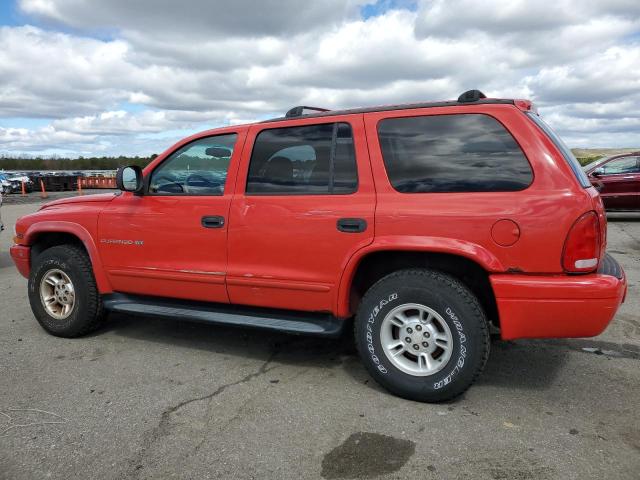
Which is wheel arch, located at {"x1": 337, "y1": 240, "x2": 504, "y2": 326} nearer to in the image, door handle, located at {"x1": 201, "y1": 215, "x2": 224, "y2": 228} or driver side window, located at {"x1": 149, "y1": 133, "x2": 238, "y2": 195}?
door handle, located at {"x1": 201, "y1": 215, "x2": 224, "y2": 228}

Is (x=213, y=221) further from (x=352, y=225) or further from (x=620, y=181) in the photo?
(x=620, y=181)

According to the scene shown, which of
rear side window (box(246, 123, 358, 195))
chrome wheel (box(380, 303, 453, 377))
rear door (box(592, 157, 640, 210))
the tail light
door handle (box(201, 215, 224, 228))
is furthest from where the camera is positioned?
rear door (box(592, 157, 640, 210))

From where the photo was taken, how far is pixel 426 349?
329 centimetres

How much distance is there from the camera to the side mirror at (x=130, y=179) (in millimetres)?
4199

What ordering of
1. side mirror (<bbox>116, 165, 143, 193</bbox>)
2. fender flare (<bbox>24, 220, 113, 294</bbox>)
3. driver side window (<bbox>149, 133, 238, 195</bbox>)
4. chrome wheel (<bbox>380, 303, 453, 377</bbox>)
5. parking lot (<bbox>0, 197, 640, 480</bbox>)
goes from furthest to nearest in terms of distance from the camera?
fender flare (<bbox>24, 220, 113, 294</bbox>)
side mirror (<bbox>116, 165, 143, 193</bbox>)
driver side window (<bbox>149, 133, 238, 195</bbox>)
chrome wheel (<bbox>380, 303, 453, 377</bbox>)
parking lot (<bbox>0, 197, 640, 480</bbox>)

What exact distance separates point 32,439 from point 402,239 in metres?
2.39

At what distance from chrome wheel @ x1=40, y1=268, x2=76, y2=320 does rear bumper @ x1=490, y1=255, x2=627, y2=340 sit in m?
3.56

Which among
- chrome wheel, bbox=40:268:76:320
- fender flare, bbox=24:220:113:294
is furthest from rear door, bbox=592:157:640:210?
chrome wheel, bbox=40:268:76:320

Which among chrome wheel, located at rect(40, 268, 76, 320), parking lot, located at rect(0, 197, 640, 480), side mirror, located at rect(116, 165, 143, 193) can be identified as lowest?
parking lot, located at rect(0, 197, 640, 480)

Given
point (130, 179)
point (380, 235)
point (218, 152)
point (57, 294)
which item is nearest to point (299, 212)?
point (380, 235)

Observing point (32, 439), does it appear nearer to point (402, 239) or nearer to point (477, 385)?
point (402, 239)

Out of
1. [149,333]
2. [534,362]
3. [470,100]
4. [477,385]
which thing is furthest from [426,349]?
[149,333]

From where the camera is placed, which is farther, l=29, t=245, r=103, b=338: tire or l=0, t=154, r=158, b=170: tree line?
l=0, t=154, r=158, b=170: tree line

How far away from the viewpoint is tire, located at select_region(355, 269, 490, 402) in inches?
123
